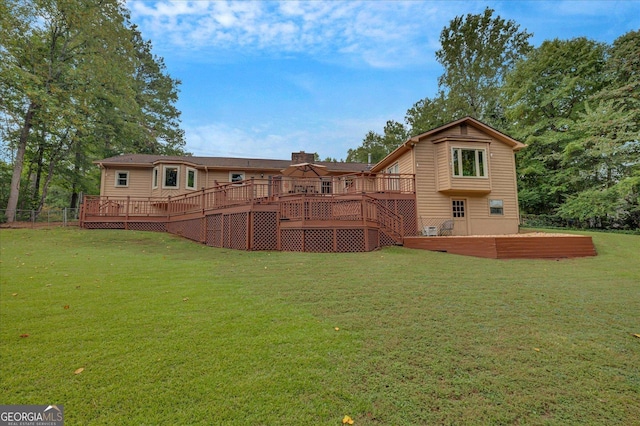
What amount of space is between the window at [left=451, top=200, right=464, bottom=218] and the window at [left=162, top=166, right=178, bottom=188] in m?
16.0

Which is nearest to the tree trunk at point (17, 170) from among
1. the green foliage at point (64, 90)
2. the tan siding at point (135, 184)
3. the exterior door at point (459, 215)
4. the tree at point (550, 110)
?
the green foliage at point (64, 90)

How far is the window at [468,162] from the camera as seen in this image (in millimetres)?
13773

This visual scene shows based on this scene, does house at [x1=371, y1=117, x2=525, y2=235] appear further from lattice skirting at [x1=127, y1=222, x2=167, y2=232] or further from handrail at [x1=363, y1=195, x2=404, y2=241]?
lattice skirting at [x1=127, y1=222, x2=167, y2=232]

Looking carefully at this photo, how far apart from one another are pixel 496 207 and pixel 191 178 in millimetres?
17659

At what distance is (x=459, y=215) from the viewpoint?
14.3 meters

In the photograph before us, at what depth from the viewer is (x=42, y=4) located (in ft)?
57.0

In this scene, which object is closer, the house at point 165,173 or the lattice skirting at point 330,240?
the lattice skirting at point 330,240

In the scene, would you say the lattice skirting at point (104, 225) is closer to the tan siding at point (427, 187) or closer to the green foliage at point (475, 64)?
the tan siding at point (427, 187)

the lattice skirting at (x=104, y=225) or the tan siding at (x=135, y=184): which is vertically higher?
the tan siding at (x=135, y=184)

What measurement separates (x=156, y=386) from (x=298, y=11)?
13577 millimetres

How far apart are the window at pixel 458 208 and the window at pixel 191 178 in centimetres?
1538

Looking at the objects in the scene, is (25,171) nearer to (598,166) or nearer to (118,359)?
(118,359)

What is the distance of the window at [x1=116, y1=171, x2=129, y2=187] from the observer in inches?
726

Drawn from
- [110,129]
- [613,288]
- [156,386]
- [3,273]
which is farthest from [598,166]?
[110,129]
